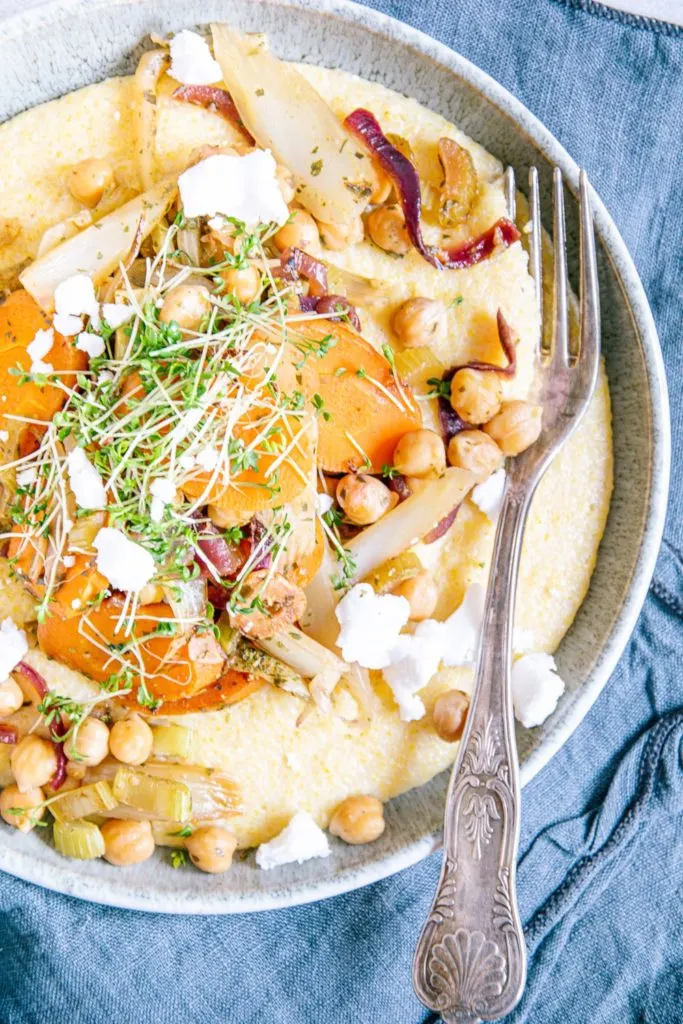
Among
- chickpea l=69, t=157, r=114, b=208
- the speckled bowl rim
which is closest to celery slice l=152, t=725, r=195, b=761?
the speckled bowl rim

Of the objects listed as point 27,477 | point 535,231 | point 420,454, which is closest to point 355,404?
point 420,454

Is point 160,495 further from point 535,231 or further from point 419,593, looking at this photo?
point 535,231

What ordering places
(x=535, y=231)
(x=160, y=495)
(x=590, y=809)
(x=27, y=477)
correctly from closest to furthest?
(x=160, y=495) → (x=27, y=477) → (x=535, y=231) → (x=590, y=809)

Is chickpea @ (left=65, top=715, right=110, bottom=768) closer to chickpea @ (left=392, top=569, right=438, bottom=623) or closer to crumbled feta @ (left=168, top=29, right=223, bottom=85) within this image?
chickpea @ (left=392, top=569, right=438, bottom=623)

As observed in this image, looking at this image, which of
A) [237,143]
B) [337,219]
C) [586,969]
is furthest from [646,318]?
[586,969]

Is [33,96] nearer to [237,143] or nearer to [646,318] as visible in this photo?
[237,143]

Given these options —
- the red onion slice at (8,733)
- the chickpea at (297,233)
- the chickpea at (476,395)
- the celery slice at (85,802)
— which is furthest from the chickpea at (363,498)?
the red onion slice at (8,733)
